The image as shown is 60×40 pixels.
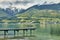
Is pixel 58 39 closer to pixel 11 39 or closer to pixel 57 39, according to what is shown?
pixel 57 39

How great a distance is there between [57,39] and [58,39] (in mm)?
186

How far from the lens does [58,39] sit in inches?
1574

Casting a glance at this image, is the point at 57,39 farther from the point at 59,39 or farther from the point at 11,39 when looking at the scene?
the point at 11,39

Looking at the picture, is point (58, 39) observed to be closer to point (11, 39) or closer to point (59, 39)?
point (59, 39)

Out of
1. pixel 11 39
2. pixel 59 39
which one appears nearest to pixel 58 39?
pixel 59 39

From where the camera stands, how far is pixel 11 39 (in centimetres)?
4025

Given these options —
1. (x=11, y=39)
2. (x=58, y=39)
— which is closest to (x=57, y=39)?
(x=58, y=39)

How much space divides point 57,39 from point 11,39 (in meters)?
8.29

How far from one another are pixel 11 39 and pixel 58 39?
27.8ft

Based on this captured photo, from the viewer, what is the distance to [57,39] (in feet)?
131

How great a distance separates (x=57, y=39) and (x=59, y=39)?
0.36 m

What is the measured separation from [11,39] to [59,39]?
8.65 metres

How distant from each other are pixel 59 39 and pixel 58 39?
7.0 inches
